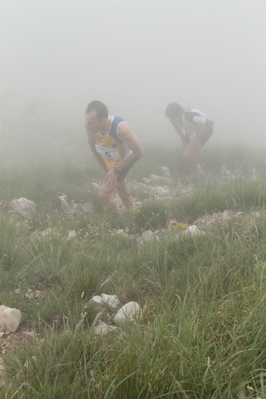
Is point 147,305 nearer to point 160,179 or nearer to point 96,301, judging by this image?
point 96,301

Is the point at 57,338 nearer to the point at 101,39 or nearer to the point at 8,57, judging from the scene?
the point at 8,57

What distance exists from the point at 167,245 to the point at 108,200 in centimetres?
318

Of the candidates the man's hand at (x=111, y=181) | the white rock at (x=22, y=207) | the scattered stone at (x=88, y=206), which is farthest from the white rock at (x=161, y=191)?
the white rock at (x=22, y=207)

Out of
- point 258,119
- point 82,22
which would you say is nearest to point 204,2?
point 82,22

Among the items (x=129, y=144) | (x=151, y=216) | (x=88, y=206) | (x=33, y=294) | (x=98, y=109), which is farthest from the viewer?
(x=88, y=206)

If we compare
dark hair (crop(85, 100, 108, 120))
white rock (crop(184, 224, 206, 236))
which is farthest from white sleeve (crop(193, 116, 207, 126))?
white rock (crop(184, 224, 206, 236))

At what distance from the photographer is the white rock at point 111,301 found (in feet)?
7.89

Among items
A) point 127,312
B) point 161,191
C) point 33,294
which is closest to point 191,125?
point 161,191

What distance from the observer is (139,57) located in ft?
207

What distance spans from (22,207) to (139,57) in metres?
63.2

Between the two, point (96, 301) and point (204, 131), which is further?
point (204, 131)

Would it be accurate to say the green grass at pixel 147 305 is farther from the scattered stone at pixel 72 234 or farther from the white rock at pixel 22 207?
the white rock at pixel 22 207

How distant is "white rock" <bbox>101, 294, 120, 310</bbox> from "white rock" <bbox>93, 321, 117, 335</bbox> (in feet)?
0.63

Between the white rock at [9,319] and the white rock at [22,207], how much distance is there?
3.16m
